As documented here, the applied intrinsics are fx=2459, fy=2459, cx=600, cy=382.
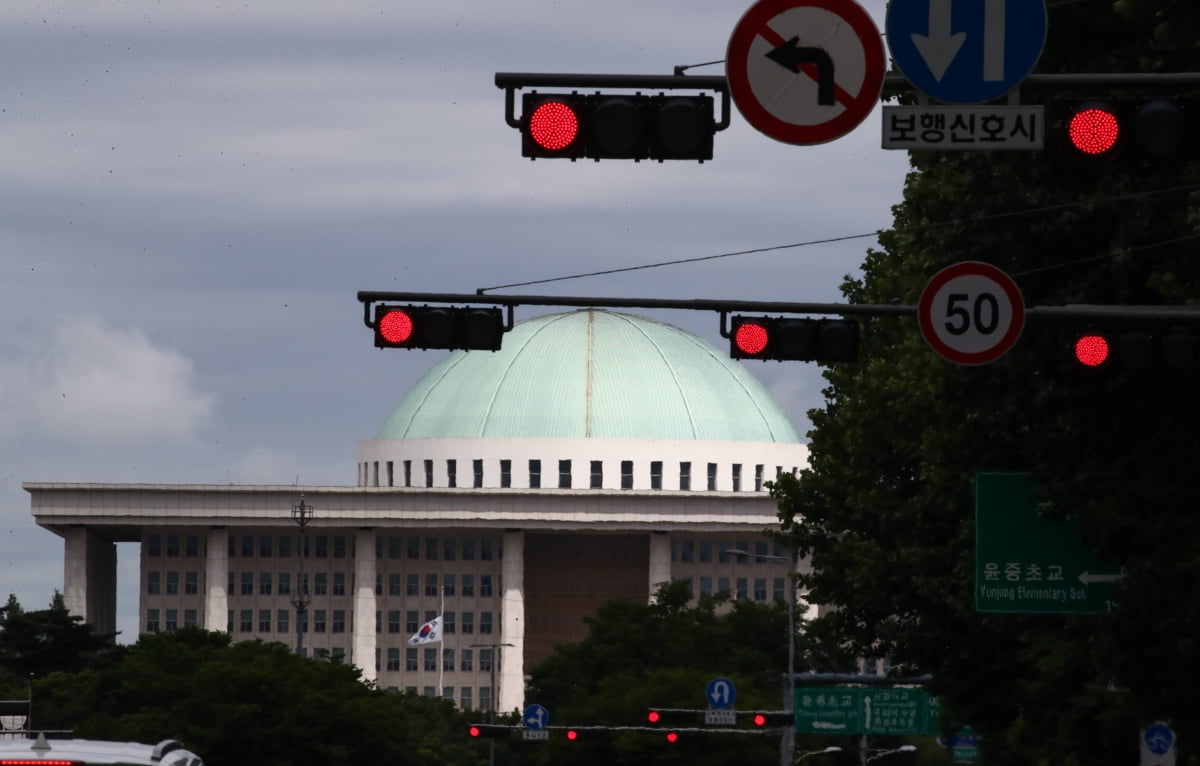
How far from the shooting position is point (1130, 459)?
26.5 metres

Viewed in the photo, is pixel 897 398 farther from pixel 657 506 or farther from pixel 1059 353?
pixel 657 506

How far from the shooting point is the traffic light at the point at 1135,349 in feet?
58.4

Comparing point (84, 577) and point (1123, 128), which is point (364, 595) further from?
point (1123, 128)

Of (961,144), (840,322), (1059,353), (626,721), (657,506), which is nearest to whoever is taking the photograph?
(961,144)

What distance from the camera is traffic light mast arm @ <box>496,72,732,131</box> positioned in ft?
47.7

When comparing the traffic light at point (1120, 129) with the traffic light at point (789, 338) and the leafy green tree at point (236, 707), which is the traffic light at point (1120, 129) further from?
the leafy green tree at point (236, 707)

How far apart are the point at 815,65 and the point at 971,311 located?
4.89 metres

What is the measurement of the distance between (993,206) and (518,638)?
165130 mm

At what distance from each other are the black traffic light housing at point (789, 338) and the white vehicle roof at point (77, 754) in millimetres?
7916

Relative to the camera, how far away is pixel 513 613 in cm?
19200

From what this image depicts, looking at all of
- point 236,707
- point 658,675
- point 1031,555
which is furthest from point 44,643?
point 1031,555

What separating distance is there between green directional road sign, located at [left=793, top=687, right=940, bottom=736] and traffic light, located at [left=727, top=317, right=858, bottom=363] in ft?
128

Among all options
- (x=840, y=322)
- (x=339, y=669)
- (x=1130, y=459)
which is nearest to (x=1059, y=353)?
(x=840, y=322)

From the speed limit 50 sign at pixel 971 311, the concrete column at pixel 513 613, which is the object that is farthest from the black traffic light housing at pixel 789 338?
the concrete column at pixel 513 613
